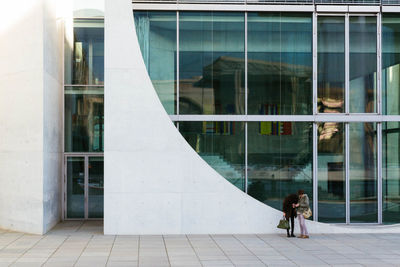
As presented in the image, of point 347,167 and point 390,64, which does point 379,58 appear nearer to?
point 390,64

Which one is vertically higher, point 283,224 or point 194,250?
point 283,224

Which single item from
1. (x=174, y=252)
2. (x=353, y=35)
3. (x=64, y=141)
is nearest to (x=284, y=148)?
(x=353, y=35)

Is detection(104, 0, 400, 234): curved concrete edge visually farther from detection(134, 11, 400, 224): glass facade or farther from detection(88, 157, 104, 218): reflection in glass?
detection(88, 157, 104, 218): reflection in glass

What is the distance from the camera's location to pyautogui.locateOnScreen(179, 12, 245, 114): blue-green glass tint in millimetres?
14789

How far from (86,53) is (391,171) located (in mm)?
10865

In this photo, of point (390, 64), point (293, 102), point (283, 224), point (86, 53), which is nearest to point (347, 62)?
point (390, 64)

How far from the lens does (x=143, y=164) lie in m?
13.8

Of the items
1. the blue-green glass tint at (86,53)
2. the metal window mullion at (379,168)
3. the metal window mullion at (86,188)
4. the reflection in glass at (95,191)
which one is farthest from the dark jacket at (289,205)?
the blue-green glass tint at (86,53)

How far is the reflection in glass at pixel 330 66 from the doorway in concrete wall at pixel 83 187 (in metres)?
7.80

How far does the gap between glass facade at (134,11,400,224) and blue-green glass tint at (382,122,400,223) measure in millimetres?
31

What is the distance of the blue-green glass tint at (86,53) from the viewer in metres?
16.7

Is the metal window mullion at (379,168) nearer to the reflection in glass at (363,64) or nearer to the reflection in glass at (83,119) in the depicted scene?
the reflection in glass at (363,64)

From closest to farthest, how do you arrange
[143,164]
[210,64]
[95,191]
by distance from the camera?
[143,164] → [210,64] → [95,191]

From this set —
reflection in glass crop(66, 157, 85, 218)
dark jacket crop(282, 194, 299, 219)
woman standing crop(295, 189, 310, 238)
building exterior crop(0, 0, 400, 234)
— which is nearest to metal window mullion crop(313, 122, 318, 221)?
building exterior crop(0, 0, 400, 234)
